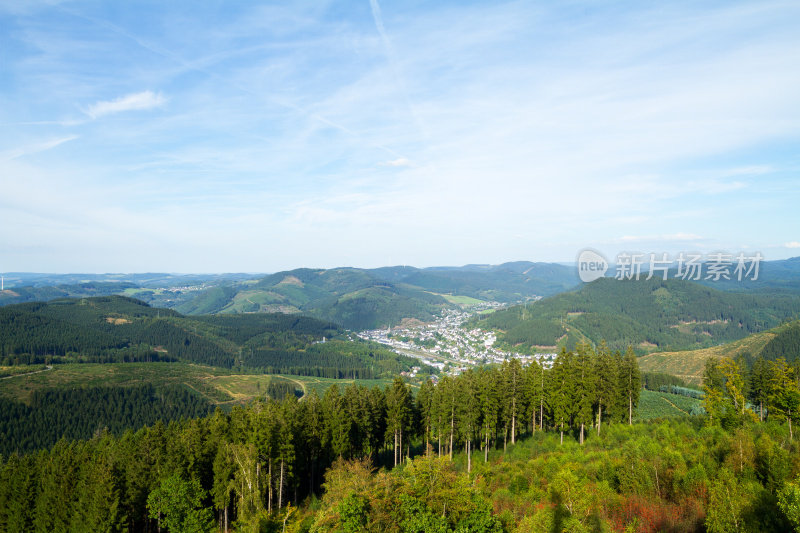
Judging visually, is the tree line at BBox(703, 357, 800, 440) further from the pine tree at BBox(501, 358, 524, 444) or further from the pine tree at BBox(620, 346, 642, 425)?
the pine tree at BBox(501, 358, 524, 444)

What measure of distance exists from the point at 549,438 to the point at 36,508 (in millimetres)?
58662

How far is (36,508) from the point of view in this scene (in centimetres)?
4116

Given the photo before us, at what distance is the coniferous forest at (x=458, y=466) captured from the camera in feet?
84.9

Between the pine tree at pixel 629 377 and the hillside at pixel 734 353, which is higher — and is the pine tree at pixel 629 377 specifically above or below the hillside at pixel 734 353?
above

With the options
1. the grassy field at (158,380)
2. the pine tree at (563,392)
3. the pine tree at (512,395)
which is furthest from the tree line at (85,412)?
the pine tree at (563,392)

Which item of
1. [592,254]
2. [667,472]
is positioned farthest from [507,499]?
[592,254]

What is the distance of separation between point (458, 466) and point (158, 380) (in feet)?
509

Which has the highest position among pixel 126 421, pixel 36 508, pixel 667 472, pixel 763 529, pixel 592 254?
pixel 592 254

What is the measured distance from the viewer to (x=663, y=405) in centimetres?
9256

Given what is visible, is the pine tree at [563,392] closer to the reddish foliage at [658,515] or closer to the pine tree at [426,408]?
the pine tree at [426,408]

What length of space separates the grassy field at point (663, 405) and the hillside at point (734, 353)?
180ft

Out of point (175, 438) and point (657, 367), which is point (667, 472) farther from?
point (657, 367)

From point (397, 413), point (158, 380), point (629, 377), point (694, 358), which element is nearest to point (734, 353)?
point (694, 358)

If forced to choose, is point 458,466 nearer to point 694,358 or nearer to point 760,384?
point 760,384
